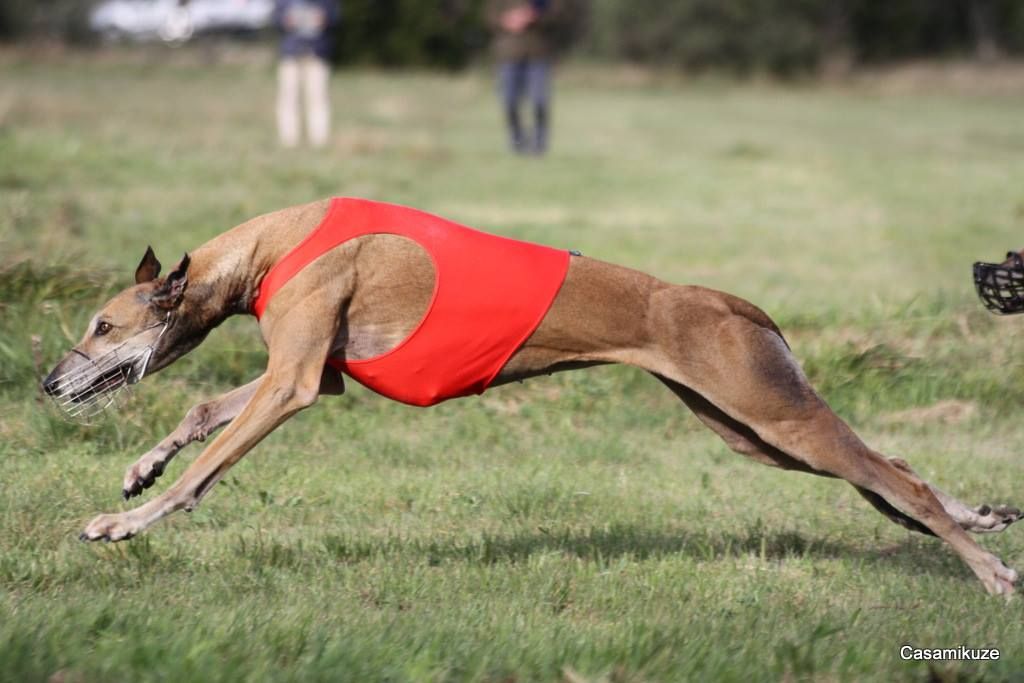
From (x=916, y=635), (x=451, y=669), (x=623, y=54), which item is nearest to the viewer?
(x=451, y=669)

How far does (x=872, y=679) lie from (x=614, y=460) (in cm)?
330

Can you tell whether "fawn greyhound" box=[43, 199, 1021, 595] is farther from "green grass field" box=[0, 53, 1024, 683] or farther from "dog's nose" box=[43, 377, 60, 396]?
"green grass field" box=[0, 53, 1024, 683]

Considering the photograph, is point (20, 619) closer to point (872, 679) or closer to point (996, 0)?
point (872, 679)

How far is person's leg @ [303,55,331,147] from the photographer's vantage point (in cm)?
2145

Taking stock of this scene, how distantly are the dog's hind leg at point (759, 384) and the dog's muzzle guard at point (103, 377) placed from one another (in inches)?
75.0

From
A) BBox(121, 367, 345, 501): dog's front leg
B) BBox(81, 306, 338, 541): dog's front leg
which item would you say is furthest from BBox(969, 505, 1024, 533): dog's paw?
BBox(81, 306, 338, 541): dog's front leg

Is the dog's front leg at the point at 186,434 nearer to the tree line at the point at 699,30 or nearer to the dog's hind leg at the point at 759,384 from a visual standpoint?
the dog's hind leg at the point at 759,384

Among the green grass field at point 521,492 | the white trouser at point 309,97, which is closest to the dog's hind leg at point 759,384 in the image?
the green grass field at point 521,492

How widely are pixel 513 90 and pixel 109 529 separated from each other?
18.0m

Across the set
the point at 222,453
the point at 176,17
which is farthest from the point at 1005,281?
the point at 176,17

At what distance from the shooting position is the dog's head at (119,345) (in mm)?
5695

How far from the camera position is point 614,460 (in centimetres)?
804

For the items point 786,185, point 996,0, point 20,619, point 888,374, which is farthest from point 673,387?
point 996,0

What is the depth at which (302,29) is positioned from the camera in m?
21.2
